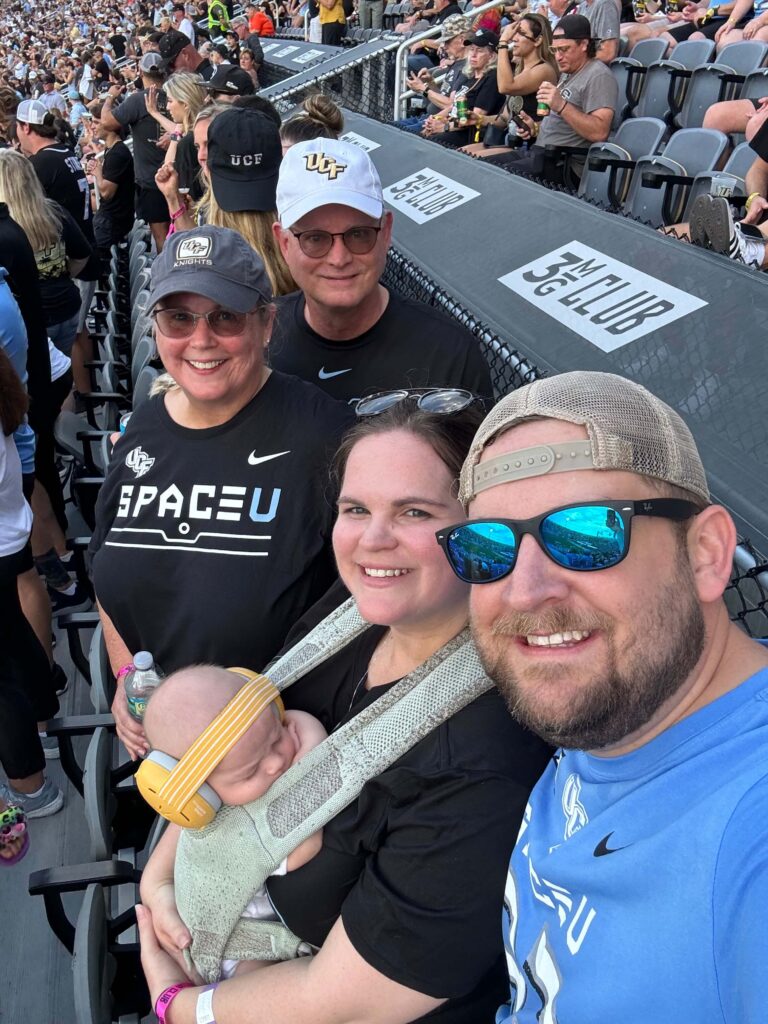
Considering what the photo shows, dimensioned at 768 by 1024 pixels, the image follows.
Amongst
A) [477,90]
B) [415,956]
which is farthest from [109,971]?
[477,90]

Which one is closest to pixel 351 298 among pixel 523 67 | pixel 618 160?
pixel 618 160

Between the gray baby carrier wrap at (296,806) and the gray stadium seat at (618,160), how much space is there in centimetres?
464

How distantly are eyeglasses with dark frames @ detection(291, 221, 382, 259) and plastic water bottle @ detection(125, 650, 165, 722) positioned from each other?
122cm

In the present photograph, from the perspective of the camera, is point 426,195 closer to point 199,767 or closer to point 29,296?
point 29,296

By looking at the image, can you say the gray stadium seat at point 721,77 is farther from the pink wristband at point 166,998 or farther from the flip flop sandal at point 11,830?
the pink wristband at point 166,998

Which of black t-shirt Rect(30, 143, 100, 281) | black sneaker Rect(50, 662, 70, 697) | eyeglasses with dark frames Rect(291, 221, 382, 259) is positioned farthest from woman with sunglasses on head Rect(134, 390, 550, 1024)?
black t-shirt Rect(30, 143, 100, 281)

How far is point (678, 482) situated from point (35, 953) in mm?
2673

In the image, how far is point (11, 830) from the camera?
2984 mm

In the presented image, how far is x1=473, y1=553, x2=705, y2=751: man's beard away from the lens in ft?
3.46

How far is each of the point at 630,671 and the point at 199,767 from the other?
877 millimetres

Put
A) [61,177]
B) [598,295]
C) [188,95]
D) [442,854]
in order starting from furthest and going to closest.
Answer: [61,177] → [188,95] → [598,295] → [442,854]

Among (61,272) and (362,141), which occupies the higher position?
(362,141)

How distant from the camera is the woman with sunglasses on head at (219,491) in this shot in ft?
6.61

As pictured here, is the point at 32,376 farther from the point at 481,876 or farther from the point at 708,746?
the point at 708,746
